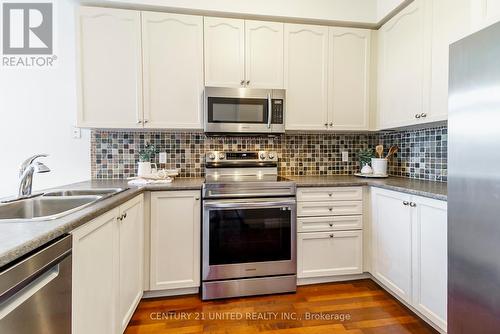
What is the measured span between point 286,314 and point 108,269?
1.18 metres

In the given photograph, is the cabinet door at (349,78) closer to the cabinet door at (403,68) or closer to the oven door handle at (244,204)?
the cabinet door at (403,68)

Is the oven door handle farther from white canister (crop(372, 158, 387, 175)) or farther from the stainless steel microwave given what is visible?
white canister (crop(372, 158, 387, 175))

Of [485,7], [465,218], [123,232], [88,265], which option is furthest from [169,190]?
[485,7]

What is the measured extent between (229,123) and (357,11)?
149cm

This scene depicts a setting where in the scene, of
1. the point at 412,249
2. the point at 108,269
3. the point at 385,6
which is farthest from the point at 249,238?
the point at 385,6

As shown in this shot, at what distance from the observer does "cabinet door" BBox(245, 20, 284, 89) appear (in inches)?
89.0

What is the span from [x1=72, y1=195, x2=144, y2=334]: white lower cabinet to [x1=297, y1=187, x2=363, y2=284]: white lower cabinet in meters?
1.19

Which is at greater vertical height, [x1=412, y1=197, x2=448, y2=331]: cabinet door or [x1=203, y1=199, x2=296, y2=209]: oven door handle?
[x1=203, y1=199, x2=296, y2=209]: oven door handle

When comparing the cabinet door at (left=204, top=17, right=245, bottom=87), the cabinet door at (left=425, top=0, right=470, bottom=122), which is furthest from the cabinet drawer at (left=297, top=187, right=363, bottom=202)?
the cabinet door at (left=204, top=17, right=245, bottom=87)

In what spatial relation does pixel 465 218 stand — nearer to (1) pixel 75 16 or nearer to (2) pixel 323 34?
(2) pixel 323 34

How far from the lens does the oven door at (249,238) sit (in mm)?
1976

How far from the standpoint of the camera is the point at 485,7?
1.23m

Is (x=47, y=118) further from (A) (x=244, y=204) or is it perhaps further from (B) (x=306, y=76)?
(B) (x=306, y=76)

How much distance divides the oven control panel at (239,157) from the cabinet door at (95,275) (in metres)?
1.15
